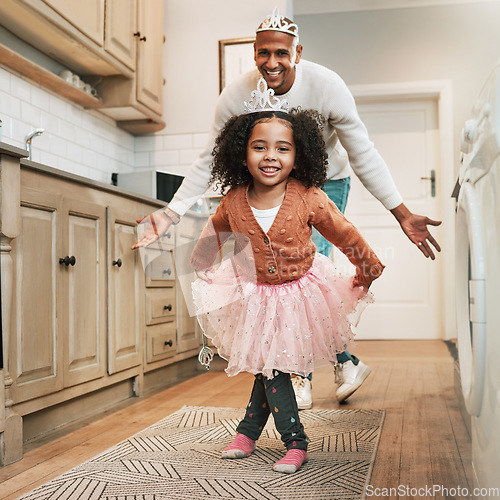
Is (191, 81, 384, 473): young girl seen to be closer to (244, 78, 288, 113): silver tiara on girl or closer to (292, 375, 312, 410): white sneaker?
(244, 78, 288, 113): silver tiara on girl

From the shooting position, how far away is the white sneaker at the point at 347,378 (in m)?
2.20

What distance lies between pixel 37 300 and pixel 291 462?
857 millimetres

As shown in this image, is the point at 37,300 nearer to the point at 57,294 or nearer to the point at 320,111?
the point at 57,294

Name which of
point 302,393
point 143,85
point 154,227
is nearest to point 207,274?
point 154,227

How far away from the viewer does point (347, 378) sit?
2219 mm

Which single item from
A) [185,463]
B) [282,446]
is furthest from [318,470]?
[185,463]

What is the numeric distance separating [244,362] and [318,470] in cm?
30

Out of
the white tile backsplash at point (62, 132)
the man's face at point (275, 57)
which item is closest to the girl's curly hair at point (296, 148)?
the man's face at point (275, 57)

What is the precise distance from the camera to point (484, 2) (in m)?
4.40

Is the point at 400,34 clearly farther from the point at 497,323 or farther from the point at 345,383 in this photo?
the point at 497,323

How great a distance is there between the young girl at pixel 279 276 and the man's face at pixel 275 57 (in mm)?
211

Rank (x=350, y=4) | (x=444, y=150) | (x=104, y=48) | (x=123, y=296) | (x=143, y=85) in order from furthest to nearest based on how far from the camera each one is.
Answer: (x=350, y=4) < (x=444, y=150) < (x=143, y=85) < (x=104, y=48) < (x=123, y=296)

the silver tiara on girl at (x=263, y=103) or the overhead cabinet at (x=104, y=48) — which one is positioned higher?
the overhead cabinet at (x=104, y=48)

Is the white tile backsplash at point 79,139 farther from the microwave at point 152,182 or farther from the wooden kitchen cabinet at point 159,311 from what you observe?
the wooden kitchen cabinet at point 159,311
